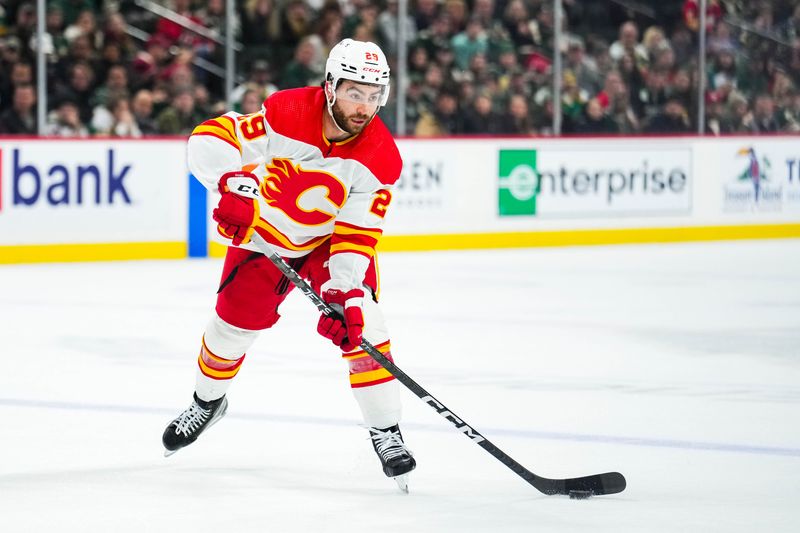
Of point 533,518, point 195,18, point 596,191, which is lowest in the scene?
point 533,518

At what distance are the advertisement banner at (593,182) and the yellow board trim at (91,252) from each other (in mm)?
2231

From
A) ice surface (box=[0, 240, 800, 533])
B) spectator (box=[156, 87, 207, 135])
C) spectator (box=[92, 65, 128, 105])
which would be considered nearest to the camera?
ice surface (box=[0, 240, 800, 533])

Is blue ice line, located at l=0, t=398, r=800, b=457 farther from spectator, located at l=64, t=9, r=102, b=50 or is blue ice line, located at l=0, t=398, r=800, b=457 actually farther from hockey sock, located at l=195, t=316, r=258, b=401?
spectator, located at l=64, t=9, r=102, b=50

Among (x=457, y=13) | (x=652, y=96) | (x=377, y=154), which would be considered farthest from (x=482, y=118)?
(x=377, y=154)

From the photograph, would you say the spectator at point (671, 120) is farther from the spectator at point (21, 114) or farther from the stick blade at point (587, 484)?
the stick blade at point (587, 484)

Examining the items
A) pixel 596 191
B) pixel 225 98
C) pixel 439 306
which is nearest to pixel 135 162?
pixel 225 98

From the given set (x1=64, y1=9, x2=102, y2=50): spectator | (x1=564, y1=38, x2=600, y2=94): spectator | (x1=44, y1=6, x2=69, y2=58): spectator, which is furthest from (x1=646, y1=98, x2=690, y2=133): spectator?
(x1=44, y1=6, x2=69, y2=58): spectator

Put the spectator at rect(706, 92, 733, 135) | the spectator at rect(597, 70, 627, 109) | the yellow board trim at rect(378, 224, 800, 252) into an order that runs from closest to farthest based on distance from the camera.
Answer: the yellow board trim at rect(378, 224, 800, 252)
the spectator at rect(597, 70, 627, 109)
the spectator at rect(706, 92, 733, 135)

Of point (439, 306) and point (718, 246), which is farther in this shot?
point (718, 246)

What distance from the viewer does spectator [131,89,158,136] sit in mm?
8602

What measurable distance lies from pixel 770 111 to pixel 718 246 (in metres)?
1.52

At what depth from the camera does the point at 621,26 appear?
10.6m

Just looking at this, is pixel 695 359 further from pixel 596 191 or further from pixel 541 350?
pixel 596 191

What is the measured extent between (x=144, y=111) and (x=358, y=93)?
17.7ft
